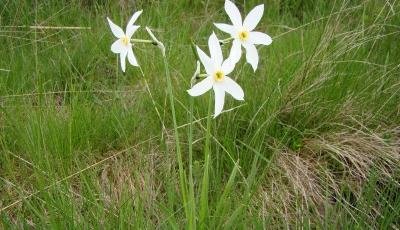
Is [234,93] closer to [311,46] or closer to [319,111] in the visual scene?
[319,111]

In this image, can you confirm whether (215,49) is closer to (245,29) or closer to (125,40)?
(245,29)

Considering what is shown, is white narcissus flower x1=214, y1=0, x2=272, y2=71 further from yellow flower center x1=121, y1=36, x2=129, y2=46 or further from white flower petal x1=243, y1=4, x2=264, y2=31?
yellow flower center x1=121, y1=36, x2=129, y2=46

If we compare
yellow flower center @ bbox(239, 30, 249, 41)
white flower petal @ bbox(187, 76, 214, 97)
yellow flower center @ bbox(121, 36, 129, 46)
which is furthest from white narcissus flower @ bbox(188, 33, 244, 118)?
yellow flower center @ bbox(121, 36, 129, 46)

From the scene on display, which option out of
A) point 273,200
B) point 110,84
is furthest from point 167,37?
point 273,200

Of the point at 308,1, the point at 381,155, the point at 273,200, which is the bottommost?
the point at 273,200

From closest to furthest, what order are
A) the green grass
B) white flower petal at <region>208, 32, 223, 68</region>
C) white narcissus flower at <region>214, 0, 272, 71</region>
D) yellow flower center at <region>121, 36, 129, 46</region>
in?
white flower petal at <region>208, 32, 223, 68</region> < white narcissus flower at <region>214, 0, 272, 71</region> < yellow flower center at <region>121, 36, 129, 46</region> < the green grass

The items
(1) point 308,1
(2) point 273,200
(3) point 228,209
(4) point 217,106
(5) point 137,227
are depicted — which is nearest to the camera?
(4) point 217,106

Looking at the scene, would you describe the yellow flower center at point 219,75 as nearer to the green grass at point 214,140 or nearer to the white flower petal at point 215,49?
the white flower petal at point 215,49

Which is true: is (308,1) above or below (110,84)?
above
